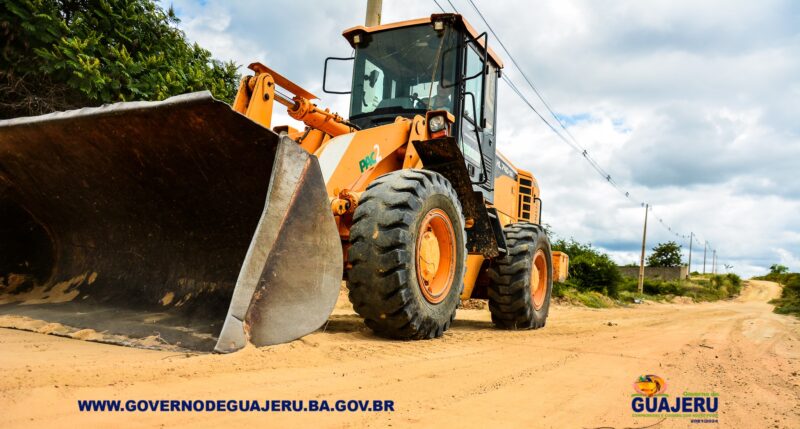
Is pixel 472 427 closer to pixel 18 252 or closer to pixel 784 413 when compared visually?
pixel 784 413

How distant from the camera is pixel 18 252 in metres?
4.43

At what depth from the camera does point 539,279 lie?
761 cm

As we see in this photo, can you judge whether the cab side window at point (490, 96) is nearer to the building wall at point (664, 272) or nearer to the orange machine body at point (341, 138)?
the orange machine body at point (341, 138)

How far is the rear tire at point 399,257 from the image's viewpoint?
3865 millimetres

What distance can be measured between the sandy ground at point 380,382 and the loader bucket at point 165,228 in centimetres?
29

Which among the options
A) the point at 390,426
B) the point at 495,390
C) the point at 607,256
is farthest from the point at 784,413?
the point at 607,256

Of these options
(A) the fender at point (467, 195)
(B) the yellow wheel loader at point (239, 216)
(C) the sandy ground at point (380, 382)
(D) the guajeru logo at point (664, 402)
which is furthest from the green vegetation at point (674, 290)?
(D) the guajeru logo at point (664, 402)

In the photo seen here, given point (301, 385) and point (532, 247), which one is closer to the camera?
point (301, 385)

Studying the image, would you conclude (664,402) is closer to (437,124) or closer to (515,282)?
(437,124)

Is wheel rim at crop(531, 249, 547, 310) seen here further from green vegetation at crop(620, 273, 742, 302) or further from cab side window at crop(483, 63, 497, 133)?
green vegetation at crop(620, 273, 742, 302)

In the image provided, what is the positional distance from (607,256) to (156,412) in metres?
20.0

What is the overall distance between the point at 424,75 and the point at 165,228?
3060 millimetres

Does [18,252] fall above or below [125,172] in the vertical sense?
below

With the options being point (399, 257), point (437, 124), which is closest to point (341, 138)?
point (437, 124)
